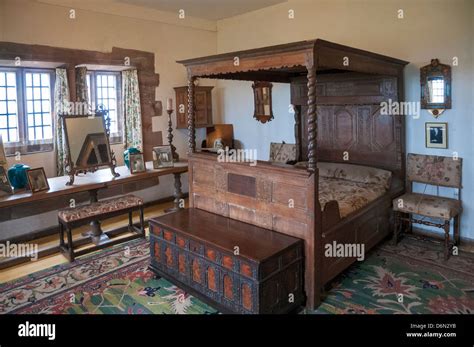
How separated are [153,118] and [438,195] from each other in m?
4.19

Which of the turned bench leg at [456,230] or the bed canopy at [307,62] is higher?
the bed canopy at [307,62]

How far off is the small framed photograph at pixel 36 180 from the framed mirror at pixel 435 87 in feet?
14.1

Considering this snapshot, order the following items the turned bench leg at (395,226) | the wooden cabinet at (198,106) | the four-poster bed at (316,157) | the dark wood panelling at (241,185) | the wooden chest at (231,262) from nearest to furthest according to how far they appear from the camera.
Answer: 1. the wooden chest at (231,262)
2. the four-poster bed at (316,157)
3. the dark wood panelling at (241,185)
4. the turned bench leg at (395,226)
5. the wooden cabinet at (198,106)

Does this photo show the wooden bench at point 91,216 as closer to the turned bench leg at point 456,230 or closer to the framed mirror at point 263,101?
the framed mirror at point 263,101

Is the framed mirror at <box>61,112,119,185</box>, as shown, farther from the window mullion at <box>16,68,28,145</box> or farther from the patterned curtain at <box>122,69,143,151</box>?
the patterned curtain at <box>122,69,143,151</box>

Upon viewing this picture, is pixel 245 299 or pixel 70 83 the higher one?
pixel 70 83

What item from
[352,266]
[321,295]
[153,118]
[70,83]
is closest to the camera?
[321,295]

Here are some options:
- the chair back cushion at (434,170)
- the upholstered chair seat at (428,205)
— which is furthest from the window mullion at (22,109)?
the chair back cushion at (434,170)

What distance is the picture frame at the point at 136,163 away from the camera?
194 inches

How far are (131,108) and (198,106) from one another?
1.16 m

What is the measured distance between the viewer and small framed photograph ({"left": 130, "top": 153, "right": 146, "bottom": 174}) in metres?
4.94
